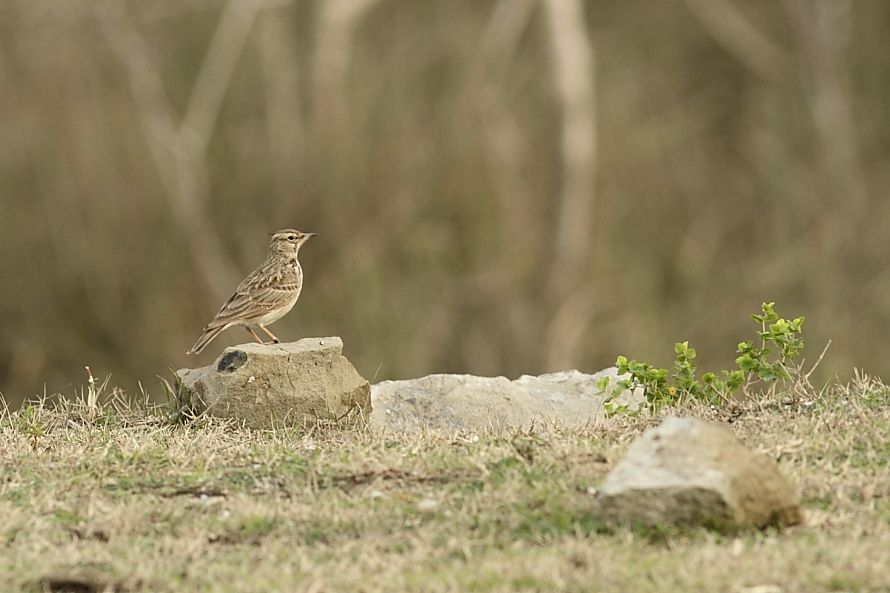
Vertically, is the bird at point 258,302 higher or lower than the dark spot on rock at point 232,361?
higher

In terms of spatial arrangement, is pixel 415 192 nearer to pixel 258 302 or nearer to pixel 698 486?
pixel 258 302

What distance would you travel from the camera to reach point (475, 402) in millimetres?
7496

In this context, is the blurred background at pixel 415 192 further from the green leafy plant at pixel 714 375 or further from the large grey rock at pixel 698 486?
the large grey rock at pixel 698 486

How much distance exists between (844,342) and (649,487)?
35.5 feet

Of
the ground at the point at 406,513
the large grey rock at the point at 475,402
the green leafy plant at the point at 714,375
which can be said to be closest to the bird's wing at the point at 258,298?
the large grey rock at the point at 475,402

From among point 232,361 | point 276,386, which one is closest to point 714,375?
point 276,386

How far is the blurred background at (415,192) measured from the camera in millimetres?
14703

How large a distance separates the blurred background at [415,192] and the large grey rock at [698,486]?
349 inches

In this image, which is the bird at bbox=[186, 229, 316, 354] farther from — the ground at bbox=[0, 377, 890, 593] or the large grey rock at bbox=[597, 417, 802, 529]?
the large grey rock at bbox=[597, 417, 802, 529]

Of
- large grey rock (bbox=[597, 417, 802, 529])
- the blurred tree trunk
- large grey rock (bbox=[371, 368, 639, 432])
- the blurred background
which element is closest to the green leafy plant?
large grey rock (bbox=[371, 368, 639, 432])

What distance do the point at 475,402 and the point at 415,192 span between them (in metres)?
7.90

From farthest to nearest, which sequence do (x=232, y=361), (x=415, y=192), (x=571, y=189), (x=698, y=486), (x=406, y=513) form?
1. (x=571, y=189)
2. (x=415, y=192)
3. (x=232, y=361)
4. (x=406, y=513)
5. (x=698, y=486)

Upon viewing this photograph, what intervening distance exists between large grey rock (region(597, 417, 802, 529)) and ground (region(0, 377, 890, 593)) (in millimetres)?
60

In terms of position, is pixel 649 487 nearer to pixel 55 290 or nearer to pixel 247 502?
pixel 247 502
